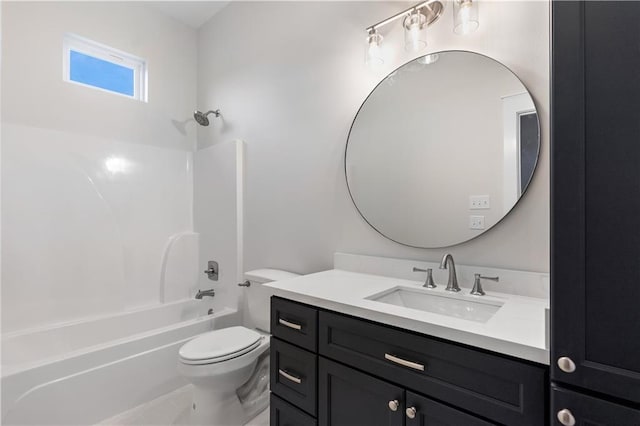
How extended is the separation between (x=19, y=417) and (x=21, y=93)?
201 cm

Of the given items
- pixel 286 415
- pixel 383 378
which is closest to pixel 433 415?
pixel 383 378

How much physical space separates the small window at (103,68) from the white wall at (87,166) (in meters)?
0.07

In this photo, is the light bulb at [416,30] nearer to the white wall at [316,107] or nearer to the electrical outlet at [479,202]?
the white wall at [316,107]

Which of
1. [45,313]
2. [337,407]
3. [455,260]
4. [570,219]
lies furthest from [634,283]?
[45,313]

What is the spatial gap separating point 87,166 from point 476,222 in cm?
274

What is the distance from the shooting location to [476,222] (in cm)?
135

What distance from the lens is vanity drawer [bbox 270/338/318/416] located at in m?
1.20

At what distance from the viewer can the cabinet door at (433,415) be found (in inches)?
32.9

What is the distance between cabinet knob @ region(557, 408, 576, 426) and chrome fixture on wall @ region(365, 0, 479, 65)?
139 cm

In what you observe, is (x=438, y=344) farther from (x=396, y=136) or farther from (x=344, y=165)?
(x=344, y=165)

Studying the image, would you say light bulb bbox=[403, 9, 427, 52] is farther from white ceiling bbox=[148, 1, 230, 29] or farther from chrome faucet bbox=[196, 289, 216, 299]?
chrome faucet bbox=[196, 289, 216, 299]

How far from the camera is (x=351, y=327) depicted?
1088mm

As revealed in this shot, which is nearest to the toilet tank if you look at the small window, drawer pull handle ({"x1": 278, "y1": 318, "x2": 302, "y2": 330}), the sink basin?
drawer pull handle ({"x1": 278, "y1": 318, "x2": 302, "y2": 330})

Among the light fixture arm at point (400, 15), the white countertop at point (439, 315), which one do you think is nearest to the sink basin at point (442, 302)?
the white countertop at point (439, 315)
